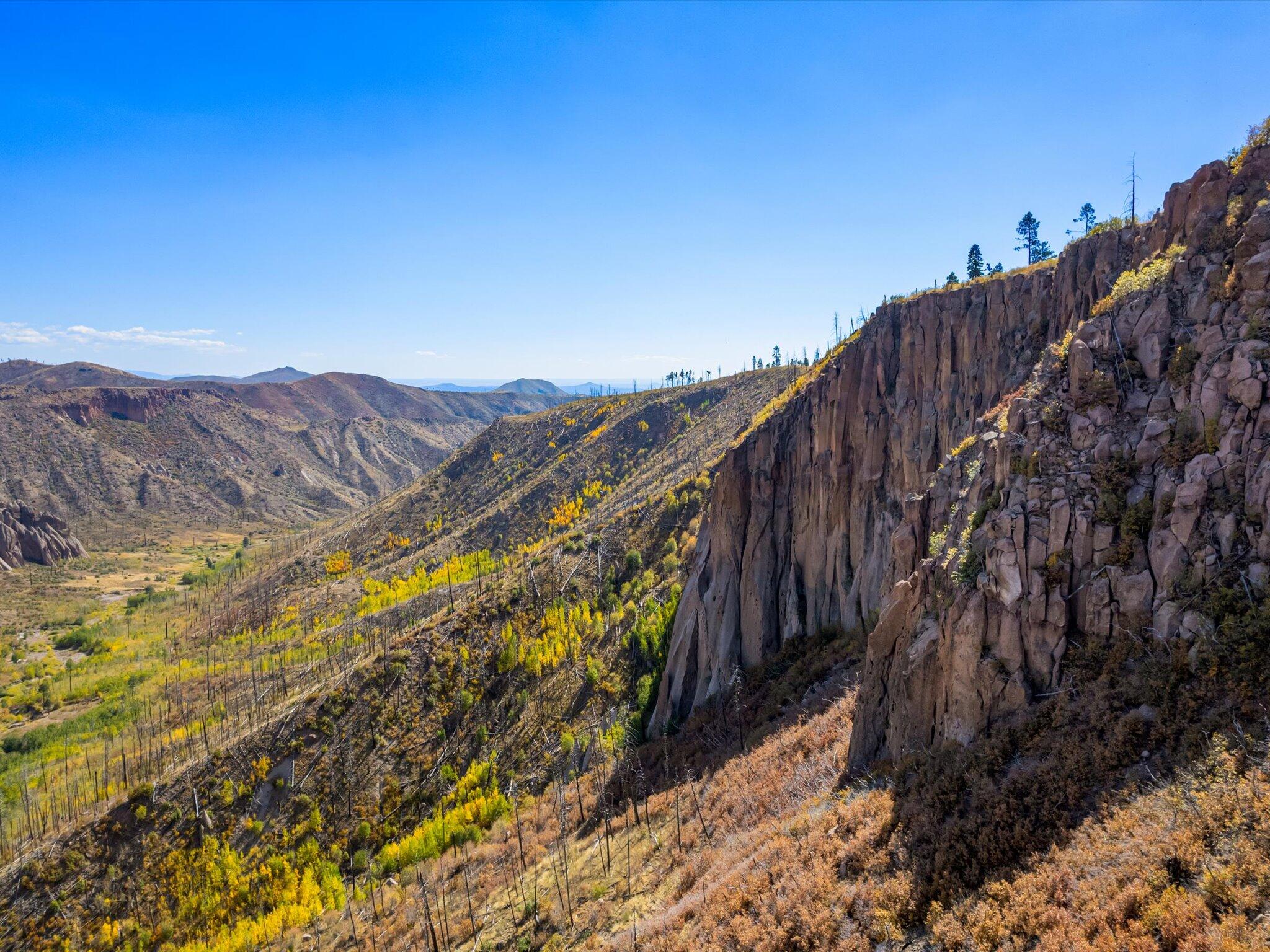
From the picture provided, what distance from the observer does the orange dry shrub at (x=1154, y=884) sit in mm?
10836

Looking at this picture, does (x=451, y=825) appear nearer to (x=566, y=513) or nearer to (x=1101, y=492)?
(x=1101, y=492)

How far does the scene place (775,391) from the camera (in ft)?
531

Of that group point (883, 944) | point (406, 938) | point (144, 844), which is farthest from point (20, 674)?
point (883, 944)

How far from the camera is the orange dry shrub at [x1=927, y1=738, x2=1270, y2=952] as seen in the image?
35.6 ft

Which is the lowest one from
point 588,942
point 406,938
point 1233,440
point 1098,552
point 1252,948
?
point 406,938

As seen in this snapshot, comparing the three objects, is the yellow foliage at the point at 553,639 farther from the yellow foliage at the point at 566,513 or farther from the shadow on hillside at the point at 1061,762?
the shadow on hillside at the point at 1061,762

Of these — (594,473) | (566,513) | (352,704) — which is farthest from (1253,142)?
(594,473)

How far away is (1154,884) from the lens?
11992mm

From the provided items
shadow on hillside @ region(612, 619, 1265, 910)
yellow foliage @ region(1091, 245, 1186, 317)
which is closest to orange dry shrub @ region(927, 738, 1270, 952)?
shadow on hillside @ region(612, 619, 1265, 910)

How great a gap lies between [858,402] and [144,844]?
89.8 meters

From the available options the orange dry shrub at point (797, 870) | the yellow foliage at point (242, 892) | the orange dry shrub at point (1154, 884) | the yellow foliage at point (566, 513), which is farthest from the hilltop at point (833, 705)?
the yellow foliage at point (566, 513)

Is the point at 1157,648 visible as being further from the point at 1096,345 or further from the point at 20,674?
the point at 20,674

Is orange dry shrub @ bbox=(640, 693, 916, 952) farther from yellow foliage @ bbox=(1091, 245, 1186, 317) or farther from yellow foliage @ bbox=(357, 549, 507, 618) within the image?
yellow foliage @ bbox=(357, 549, 507, 618)

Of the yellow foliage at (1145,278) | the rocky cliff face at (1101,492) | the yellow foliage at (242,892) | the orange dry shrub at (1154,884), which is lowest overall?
the yellow foliage at (242,892)
